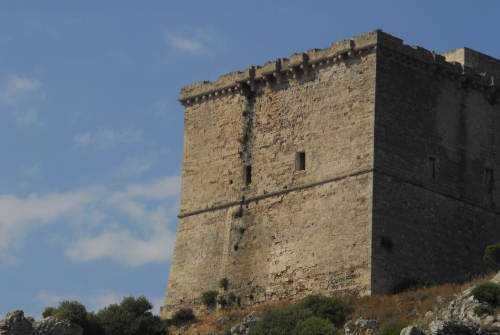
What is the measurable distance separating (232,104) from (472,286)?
11.8 m

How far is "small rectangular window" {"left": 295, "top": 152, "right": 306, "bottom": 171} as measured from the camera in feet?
155

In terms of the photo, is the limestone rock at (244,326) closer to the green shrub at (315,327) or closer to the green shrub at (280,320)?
the green shrub at (280,320)

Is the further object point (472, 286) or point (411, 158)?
point (411, 158)

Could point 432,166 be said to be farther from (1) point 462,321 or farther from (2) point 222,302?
(1) point 462,321

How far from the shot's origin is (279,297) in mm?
46062

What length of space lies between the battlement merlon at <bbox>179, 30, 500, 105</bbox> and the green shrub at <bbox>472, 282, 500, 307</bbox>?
9.28 metres

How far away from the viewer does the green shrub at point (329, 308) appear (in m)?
42.5

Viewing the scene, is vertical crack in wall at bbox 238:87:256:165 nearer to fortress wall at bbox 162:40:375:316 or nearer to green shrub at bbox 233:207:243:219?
fortress wall at bbox 162:40:375:316

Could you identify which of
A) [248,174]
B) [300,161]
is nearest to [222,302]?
[248,174]

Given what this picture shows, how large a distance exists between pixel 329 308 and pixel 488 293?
504 centimetres

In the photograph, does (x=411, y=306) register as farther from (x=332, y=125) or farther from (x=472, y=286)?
(x=332, y=125)

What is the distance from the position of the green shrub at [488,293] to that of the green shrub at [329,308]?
13.8 ft

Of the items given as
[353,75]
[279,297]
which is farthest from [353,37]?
[279,297]

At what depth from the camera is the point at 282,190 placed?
47.3 meters
